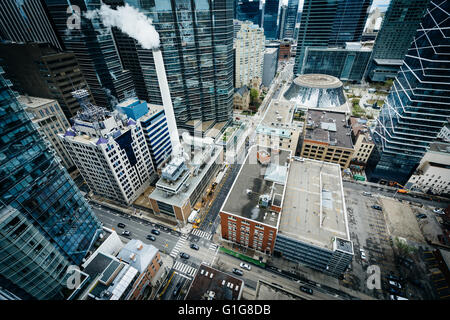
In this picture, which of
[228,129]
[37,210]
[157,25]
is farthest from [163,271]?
[157,25]

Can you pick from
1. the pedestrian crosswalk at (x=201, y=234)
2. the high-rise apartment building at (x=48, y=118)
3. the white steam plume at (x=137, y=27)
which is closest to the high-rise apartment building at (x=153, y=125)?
the white steam plume at (x=137, y=27)

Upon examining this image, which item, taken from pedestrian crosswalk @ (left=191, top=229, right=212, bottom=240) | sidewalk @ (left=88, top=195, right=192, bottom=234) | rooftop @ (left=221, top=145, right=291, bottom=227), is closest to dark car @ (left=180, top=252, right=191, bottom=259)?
pedestrian crosswalk @ (left=191, top=229, right=212, bottom=240)

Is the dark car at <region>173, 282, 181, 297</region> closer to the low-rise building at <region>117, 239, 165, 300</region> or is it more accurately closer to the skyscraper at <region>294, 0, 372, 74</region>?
the low-rise building at <region>117, 239, 165, 300</region>

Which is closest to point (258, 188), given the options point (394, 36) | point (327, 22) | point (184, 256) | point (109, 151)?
point (184, 256)

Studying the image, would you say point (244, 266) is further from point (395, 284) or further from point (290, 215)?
point (395, 284)

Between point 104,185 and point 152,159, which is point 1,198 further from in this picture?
point 152,159

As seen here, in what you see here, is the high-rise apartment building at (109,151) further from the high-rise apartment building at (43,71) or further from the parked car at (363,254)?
the parked car at (363,254)
